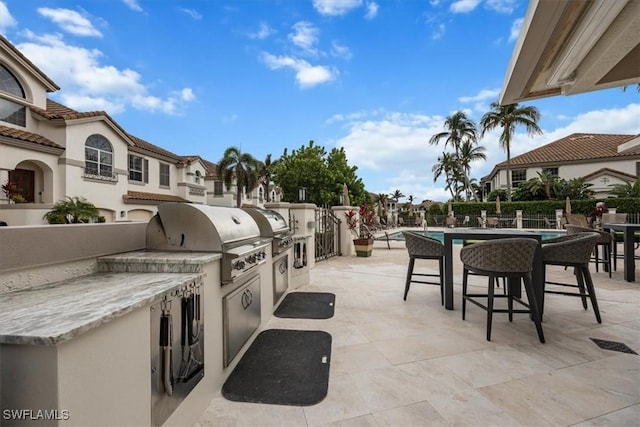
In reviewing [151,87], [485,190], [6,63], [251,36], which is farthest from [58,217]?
A: [485,190]

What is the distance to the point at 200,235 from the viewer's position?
77.7 inches

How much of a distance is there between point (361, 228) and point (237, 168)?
15761 millimetres

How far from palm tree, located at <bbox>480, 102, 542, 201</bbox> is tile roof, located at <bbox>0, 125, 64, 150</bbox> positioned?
25040 mm

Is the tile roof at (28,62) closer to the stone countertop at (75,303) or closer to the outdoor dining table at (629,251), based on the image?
the stone countertop at (75,303)

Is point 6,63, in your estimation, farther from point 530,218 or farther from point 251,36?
point 530,218

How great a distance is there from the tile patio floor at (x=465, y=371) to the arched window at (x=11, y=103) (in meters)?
13.7

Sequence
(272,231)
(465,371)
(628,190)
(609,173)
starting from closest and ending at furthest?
1. (465,371)
2. (272,231)
3. (628,190)
4. (609,173)

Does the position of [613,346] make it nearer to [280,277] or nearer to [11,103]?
[280,277]

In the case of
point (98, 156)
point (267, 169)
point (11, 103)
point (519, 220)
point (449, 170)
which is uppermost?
point (267, 169)

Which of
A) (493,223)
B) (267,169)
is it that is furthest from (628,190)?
(267,169)

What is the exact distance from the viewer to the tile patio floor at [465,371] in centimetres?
168

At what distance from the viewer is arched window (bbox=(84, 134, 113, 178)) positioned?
12.4 metres

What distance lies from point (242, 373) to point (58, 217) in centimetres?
967

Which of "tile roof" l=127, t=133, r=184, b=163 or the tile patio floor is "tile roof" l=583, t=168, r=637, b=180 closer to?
the tile patio floor
